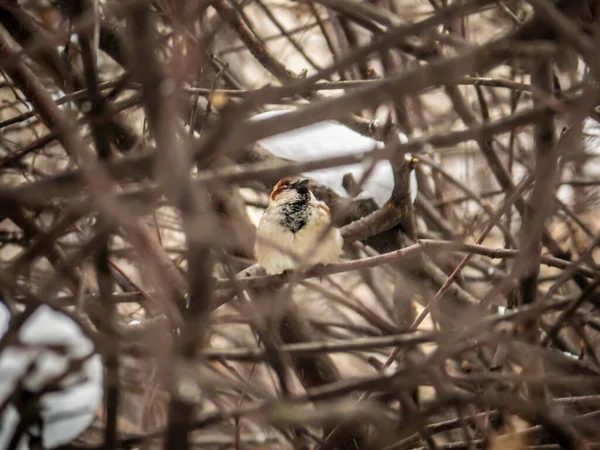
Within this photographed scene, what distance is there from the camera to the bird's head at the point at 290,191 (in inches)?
139

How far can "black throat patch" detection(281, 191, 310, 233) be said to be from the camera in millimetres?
3324

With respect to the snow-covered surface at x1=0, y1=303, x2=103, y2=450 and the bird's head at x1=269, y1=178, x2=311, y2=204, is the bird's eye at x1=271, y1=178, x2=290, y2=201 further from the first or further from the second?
the snow-covered surface at x1=0, y1=303, x2=103, y2=450

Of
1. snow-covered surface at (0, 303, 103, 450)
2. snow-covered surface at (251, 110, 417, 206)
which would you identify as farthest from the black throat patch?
snow-covered surface at (0, 303, 103, 450)

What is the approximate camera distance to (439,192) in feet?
14.6

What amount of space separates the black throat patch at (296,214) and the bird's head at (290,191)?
4 centimetres

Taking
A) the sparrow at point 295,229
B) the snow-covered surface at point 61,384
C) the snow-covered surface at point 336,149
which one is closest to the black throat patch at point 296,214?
the sparrow at point 295,229

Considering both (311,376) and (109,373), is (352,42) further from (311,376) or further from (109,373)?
(109,373)

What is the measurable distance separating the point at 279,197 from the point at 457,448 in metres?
1.71

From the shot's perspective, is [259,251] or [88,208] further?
[259,251]

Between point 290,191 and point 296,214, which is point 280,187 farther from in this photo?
point 296,214

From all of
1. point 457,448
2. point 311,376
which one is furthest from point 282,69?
point 457,448

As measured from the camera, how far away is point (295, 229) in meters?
3.31

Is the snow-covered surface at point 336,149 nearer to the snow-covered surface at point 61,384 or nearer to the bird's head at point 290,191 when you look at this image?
the bird's head at point 290,191

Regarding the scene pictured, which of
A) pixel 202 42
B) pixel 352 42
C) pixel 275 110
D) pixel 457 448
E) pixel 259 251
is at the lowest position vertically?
pixel 457 448
